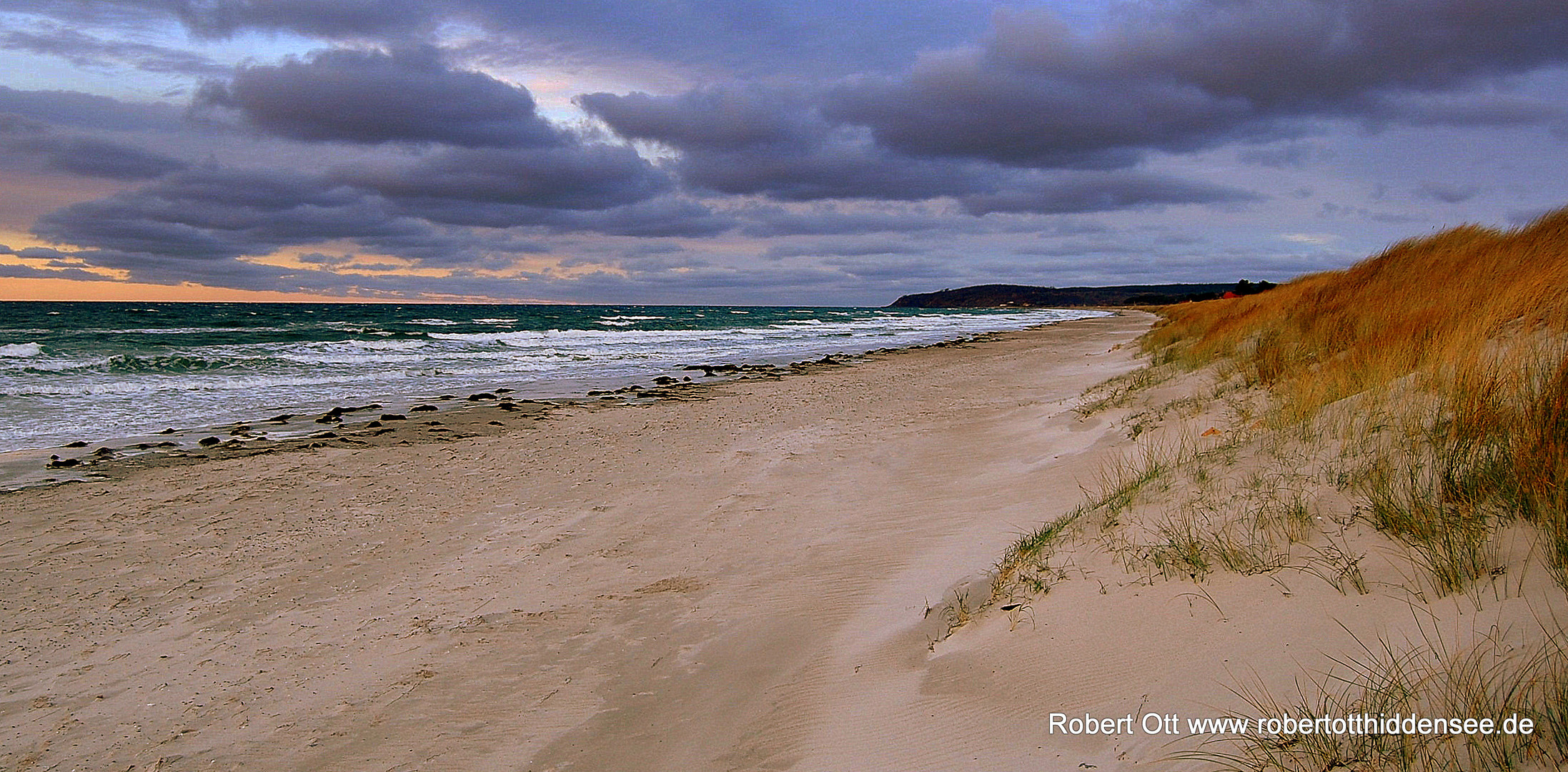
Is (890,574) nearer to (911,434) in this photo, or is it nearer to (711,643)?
(711,643)

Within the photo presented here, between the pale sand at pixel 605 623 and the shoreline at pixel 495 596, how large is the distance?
24 mm

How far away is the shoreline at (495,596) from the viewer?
12.8 ft

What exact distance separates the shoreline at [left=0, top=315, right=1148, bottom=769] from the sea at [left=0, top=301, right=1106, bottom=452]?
6684 millimetres

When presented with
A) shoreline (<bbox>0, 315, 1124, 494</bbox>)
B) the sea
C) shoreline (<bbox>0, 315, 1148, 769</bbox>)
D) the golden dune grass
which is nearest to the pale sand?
shoreline (<bbox>0, 315, 1148, 769</bbox>)

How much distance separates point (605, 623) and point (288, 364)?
25992mm

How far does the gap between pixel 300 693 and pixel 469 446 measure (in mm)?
7512

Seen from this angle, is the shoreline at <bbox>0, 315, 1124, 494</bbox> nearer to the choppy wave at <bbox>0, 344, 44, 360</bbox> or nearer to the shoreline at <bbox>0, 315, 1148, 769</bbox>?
the shoreline at <bbox>0, 315, 1148, 769</bbox>

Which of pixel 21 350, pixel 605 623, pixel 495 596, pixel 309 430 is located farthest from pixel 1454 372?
pixel 21 350

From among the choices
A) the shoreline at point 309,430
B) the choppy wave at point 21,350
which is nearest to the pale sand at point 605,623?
the shoreline at point 309,430

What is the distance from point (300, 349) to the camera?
31125 mm

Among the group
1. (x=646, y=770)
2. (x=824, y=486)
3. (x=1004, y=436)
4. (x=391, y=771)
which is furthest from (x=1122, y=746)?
(x=1004, y=436)

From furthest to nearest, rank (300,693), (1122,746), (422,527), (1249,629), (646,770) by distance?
1. (422,527)
2. (300,693)
3. (646,770)
4. (1249,629)
5. (1122,746)

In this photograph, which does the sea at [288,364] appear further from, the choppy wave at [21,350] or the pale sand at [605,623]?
the pale sand at [605,623]

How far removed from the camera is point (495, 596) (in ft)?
18.2
